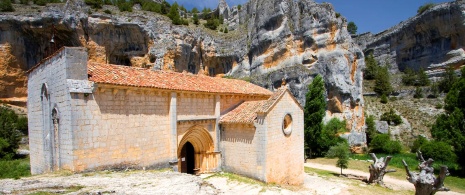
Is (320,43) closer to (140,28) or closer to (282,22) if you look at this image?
(282,22)

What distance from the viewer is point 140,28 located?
122ft

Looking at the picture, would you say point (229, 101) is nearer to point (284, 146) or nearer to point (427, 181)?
point (284, 146)

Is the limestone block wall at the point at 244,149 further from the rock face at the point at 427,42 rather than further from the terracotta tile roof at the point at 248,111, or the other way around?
the rock face at the point at 427,42

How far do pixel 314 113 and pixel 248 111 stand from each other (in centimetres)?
1724

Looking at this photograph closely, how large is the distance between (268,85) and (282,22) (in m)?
10.3

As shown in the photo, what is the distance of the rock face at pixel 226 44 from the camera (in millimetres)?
33875

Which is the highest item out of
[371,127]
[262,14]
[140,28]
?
[262,14]

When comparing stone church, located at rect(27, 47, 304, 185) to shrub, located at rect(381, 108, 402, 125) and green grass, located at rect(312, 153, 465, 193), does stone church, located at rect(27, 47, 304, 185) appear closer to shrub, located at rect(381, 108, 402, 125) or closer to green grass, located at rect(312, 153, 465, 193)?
green grass, located at rect(312, 153, 465, 193)

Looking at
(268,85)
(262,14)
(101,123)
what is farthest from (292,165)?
(262,14)

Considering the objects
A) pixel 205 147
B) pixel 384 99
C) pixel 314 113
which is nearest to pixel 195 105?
pixel 205 147

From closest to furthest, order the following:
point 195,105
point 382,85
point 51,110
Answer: point 51,110 → point 195,105 → point 382,85

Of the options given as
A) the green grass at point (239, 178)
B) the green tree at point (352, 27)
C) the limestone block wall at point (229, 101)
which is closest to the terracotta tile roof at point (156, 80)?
the limestone block wall at point (229, 101)

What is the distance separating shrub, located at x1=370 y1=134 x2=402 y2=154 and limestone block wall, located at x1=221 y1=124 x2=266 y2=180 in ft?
96.1

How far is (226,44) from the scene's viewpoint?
45562mm
